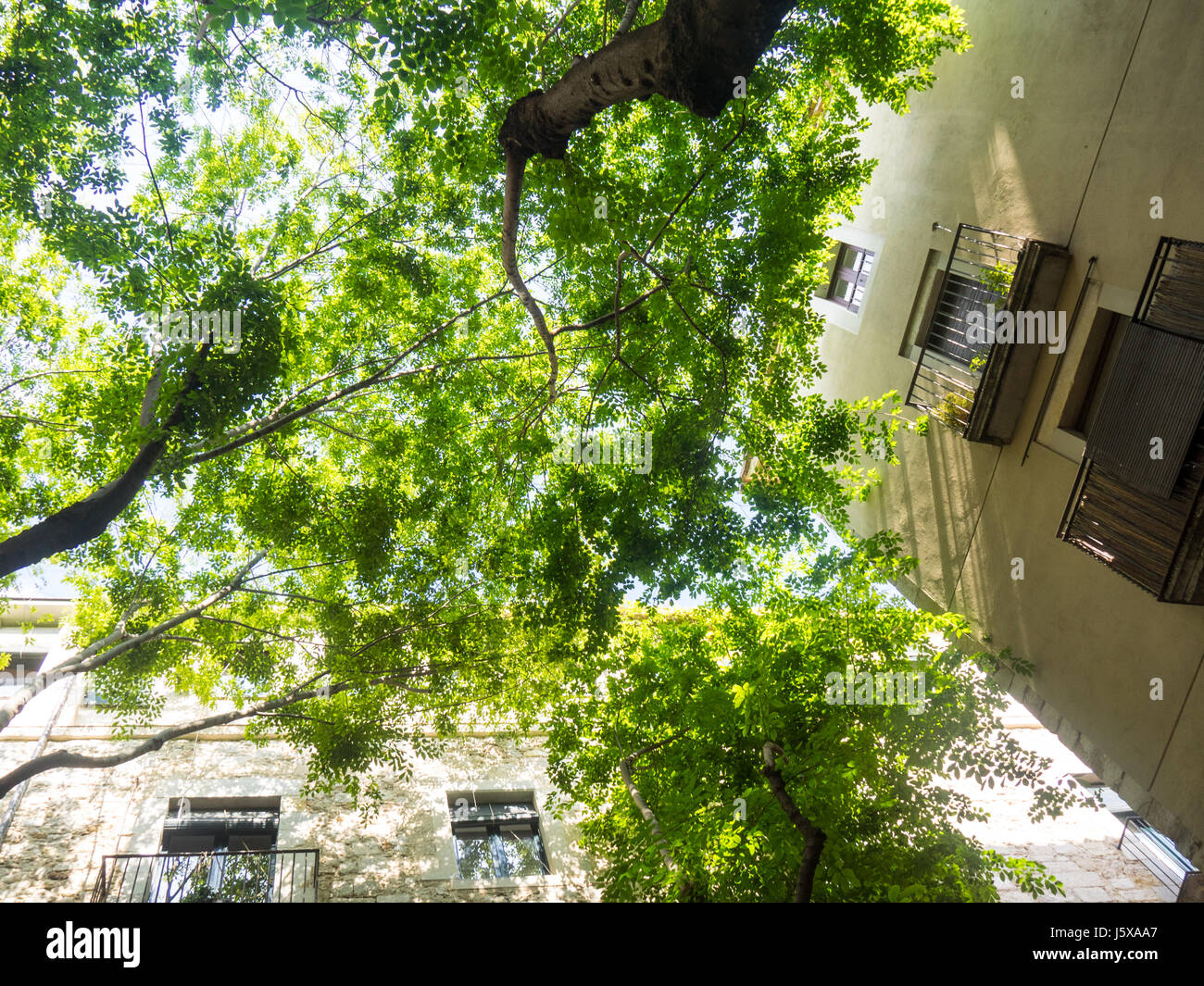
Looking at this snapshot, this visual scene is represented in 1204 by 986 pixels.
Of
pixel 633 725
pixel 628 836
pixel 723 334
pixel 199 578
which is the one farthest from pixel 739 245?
pixel 199 578

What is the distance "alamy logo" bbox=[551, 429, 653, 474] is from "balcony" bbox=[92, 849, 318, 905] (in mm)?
10022

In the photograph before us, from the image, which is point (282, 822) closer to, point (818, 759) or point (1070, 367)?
point (818, 759)

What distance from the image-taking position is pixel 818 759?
11.0 meters

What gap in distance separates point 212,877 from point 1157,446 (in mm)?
17564

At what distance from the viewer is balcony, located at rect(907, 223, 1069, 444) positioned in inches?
415

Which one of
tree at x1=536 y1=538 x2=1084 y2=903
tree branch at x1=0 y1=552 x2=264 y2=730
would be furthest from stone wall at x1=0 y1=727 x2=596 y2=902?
tree branch at x1=0 y1=552 x2=264 y2=730

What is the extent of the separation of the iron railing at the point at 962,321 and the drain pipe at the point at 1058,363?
0.87 metres

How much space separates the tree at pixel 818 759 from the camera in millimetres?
10680

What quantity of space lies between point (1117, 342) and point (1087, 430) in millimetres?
1216

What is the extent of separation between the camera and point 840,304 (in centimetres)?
1775
